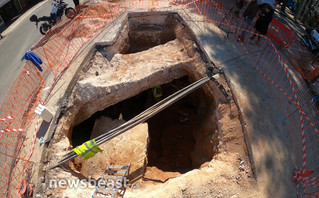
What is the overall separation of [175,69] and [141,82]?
1656 millimetres

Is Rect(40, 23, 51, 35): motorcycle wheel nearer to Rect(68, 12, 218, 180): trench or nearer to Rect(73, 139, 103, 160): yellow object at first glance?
Rect(68, 12, 218, 180): trench

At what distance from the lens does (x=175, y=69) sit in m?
8.76

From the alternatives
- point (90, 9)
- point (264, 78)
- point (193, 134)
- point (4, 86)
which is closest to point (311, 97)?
point (264, 78)

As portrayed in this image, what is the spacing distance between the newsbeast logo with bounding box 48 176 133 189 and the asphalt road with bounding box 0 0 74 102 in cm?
621

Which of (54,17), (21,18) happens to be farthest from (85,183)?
(21,18)

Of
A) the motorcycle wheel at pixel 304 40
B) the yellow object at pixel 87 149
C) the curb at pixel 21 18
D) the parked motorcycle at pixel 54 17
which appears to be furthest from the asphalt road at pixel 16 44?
the motorcycle wheel at pixel 304 40

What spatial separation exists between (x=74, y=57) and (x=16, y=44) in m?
6.67

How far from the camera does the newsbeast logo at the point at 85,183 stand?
232 inches

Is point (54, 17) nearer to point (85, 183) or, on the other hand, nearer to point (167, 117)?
point (167, 117)

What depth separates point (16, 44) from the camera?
12.8m

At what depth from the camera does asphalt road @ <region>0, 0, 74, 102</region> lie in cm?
1070

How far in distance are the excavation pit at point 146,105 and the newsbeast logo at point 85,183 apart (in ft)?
1.51

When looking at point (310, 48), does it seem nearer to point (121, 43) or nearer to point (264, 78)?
point (264, 78)

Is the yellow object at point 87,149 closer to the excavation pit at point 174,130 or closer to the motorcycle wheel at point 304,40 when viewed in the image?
the excavation pit at point 174,130
